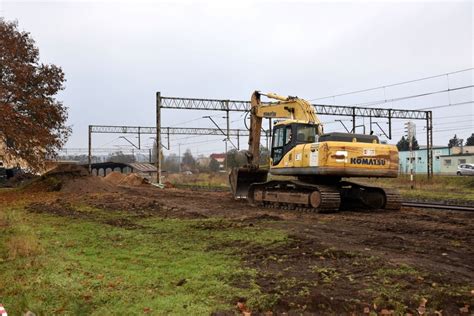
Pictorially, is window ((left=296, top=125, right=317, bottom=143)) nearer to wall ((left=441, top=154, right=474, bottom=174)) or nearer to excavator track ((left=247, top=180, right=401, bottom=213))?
excavator track ((left=247, top=180, right=401, bottom=213))

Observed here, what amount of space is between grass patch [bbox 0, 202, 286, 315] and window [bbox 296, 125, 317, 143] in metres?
5.67

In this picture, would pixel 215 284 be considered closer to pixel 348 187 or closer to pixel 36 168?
pixel 348 187

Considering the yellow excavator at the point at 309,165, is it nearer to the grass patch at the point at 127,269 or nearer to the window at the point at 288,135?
the window at the point at 288,135

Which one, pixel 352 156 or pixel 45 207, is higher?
pixel 352 156

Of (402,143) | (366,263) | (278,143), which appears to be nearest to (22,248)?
(366,263)

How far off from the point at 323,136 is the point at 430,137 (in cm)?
3246

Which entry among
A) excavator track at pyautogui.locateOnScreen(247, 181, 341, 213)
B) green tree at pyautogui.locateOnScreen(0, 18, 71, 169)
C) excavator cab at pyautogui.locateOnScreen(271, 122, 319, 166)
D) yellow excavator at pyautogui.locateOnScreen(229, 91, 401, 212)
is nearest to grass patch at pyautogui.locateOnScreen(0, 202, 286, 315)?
excavator track at pyautogui.locateOnScreen(247, 181, 341, 213)

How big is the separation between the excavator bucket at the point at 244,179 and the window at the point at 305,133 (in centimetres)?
344

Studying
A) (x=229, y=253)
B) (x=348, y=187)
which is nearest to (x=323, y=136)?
(x=348, y=187)

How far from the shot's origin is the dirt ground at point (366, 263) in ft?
18.9

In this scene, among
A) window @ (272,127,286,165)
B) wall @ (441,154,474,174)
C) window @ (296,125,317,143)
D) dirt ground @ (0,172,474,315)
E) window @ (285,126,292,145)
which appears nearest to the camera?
dirt ground @ (0,172,474,315)

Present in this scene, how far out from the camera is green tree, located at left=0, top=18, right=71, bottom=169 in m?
22.3

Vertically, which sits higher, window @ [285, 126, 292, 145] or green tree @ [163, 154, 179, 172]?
window @ [285, 126, 292, 145]

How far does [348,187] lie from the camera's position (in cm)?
1706
